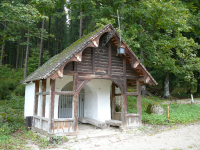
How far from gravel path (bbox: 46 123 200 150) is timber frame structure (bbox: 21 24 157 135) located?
0.65 meters

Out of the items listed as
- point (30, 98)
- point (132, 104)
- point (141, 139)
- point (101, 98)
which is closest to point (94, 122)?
point (101, 98)

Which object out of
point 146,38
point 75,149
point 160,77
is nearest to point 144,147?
point 75,149

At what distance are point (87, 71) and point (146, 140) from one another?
4010 millimetres

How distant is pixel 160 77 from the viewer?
25.5 metres

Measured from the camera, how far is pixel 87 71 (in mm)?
9125

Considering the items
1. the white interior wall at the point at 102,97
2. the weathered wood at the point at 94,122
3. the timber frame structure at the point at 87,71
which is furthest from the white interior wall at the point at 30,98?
the white interior wall at the point at 102,97

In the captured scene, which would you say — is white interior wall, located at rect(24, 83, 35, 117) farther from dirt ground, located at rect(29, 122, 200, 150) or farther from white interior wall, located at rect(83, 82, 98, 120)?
dirt ground, located at rect(29, 122, 200, 150)

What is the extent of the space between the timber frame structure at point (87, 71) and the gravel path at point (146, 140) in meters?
0.65

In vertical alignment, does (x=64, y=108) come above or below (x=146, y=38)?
below

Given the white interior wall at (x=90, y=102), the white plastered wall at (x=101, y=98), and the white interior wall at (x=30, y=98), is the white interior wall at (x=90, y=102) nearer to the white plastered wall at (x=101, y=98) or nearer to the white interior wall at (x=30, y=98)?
the white plastered wall at (x=101, y=98)

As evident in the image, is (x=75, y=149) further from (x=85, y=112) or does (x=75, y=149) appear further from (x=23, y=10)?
(x=23, y=10)

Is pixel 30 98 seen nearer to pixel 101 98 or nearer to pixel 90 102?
pixel 90 102

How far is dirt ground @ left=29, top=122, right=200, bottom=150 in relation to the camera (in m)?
7.26

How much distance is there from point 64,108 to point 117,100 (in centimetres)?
396
